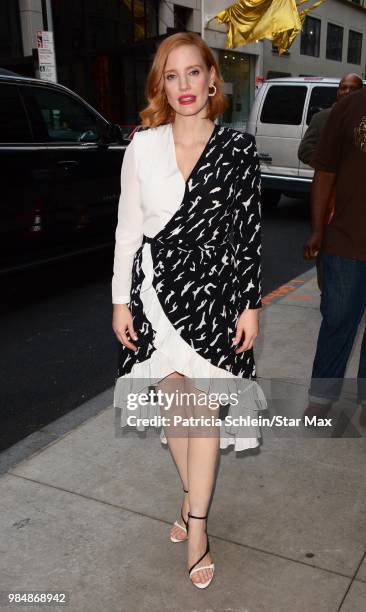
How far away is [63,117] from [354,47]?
3193 centimetres

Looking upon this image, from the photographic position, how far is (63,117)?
639cm

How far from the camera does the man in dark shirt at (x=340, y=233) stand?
2.98 meters

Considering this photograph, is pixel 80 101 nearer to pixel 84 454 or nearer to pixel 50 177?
pixel 50 177

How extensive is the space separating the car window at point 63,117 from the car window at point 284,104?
468 cm

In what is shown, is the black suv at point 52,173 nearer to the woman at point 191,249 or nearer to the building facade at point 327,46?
the woman at point 191,249

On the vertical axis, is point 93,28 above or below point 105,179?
above

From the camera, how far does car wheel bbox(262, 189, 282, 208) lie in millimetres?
11102

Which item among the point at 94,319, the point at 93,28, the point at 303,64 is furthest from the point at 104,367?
the point at 303,64

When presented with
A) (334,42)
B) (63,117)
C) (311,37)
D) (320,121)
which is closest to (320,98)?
(320,121)

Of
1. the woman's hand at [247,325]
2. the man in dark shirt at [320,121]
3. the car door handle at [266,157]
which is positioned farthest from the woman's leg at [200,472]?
the car door handle at [266,157]

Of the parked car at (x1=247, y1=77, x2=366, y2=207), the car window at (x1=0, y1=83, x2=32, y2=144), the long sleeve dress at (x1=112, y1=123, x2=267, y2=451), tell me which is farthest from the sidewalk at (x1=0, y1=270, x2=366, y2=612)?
the parked car at (x1=247, y1=77, x2=366, y2=207)

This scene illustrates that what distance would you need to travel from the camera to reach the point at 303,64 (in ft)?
94.6

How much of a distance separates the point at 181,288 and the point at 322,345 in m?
1.31

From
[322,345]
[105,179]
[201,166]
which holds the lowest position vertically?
[322,345]
